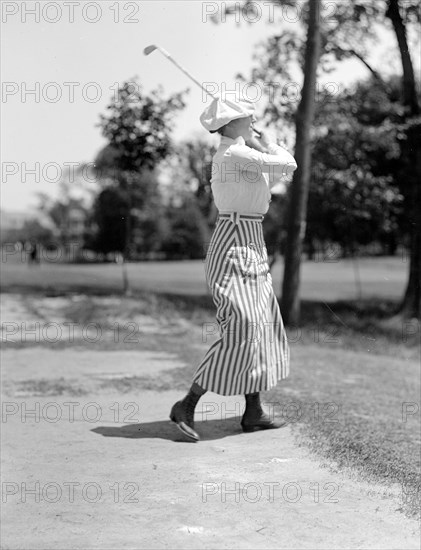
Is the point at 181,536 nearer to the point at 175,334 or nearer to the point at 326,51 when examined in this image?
the point at 175,334

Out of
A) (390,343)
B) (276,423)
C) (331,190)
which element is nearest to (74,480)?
(276,423)

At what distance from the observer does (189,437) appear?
17.6ft

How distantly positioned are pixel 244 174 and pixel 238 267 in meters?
0.56

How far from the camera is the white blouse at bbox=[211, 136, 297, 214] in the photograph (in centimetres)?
529

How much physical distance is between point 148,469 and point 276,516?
3.23 ft

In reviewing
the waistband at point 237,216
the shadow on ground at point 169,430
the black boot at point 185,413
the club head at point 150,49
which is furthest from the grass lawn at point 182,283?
the waistband at point 237,216

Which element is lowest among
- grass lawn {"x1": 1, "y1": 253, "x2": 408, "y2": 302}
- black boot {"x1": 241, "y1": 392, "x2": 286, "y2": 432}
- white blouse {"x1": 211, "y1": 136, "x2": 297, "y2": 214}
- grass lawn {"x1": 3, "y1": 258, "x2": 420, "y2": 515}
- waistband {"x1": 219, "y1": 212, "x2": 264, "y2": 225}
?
grass lawn {"x1": 1, "y1": 253, "x2": 408, "y2": 302}

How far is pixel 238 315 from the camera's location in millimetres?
5375

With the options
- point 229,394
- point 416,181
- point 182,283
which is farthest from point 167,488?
point 182,283

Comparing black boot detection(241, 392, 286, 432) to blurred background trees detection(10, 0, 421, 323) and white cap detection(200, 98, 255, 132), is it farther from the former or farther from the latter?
blurred background trees detection(10, 0, 421, 323)

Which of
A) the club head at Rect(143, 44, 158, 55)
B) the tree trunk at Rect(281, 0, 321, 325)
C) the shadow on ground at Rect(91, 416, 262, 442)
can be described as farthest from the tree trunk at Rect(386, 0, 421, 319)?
the shadow on ground at Rect(91, 416, 262, 442)

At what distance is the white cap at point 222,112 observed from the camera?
5.34 meters

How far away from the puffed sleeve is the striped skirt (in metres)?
0.34

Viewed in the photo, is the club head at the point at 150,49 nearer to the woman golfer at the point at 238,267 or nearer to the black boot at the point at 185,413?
the woman golfer at the point at 238,267
